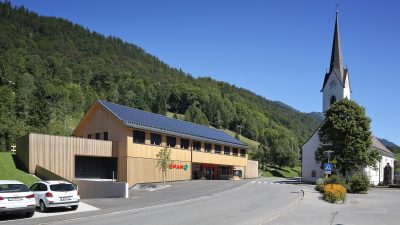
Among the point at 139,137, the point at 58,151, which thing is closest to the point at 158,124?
the point at 139,137

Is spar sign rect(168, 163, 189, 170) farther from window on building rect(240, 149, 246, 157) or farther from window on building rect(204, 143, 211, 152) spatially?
window on building rect(240, 149, 246, 157)

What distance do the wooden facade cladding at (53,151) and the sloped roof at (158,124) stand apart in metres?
4.96

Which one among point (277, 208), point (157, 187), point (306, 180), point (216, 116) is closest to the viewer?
point (277, 208)

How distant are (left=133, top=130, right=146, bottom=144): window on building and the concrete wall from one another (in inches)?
441

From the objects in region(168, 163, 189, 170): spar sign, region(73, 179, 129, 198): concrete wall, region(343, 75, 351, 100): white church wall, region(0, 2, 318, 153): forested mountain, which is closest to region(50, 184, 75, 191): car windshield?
region(73, 179, 129, 198): concrete wall

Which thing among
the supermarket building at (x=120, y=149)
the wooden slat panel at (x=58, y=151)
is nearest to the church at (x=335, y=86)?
the supermarket building at (x=120, y=149)

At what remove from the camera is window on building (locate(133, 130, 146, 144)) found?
4442 cm

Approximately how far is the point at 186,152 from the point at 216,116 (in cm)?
10954

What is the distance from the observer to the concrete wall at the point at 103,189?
30.6 meters

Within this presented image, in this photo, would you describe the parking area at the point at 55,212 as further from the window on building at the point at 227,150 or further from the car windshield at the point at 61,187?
the window on building at the point at 227,150

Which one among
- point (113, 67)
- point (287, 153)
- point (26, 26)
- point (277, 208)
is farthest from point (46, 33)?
point (277, 208)

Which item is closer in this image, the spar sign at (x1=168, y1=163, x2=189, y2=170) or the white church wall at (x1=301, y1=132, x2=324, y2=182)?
the spar sign at (x1=168, y1=163, x2=189, y2=170)

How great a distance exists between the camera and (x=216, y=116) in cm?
16212

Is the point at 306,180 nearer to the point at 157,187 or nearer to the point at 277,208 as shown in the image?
the point at 157,187
